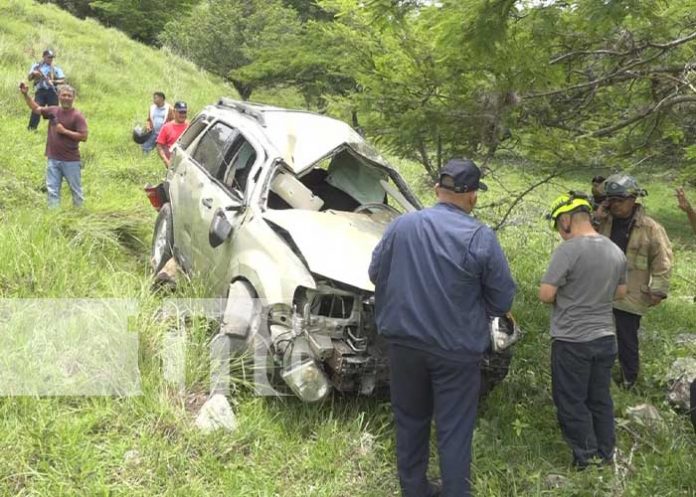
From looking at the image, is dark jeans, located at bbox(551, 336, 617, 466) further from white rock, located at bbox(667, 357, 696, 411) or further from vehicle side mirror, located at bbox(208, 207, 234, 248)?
vehicle side mirror, located at bbox(208, 207, 234, 248)

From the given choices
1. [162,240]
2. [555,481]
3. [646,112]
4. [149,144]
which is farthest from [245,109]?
[149,144]

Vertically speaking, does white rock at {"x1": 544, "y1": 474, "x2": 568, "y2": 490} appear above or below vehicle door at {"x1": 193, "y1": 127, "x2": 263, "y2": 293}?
below

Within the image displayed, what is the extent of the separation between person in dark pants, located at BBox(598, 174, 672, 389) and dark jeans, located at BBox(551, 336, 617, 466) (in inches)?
43.9

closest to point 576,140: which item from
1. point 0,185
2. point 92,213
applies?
point 92,213

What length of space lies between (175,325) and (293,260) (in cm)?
109

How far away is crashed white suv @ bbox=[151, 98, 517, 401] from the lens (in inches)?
174

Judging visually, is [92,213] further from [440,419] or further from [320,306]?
[440,419]

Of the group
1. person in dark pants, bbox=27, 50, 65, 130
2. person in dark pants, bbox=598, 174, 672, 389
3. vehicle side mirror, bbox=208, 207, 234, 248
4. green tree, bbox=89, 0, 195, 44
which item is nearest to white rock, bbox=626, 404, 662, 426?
person in dark pants, bbox=598, 174, 672, 389

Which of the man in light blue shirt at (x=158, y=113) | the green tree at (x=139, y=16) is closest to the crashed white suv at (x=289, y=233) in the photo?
the man in light blue shirt at (x=158, y=113)

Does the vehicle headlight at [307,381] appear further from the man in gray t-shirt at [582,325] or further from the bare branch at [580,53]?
the bare branch at [580,53]

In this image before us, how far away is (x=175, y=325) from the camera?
5020 millimetres

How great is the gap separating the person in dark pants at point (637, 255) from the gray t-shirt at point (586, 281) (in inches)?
43.8

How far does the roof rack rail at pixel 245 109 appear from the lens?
6198mm

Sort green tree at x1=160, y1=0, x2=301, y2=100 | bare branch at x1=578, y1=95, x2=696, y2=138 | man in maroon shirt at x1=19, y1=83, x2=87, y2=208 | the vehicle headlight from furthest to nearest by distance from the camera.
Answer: green tree at x1=160, y1=0, x2=301, y2=100
man in maroon shirt at x1=19, y1=83, x2=87, y2=208
bare branch at x1=578, y1=95, x2=696, y2=138
the vehicle headlight
